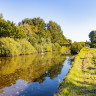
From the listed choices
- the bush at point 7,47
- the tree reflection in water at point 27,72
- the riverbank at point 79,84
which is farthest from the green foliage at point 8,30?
the riverbank at point 79,84

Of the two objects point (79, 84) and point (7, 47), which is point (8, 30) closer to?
point (7, 47)

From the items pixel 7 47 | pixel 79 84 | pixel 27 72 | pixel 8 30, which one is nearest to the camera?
pixel 79 84

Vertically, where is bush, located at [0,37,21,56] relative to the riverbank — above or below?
above

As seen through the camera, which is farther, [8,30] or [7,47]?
[8,30]

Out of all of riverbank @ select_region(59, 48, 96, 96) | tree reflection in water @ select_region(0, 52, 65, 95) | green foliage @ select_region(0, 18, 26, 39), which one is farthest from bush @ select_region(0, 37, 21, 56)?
riverbank @ select_region(59, 48, 96, 96)

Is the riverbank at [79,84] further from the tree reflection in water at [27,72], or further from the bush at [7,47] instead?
the bush at [7,47]

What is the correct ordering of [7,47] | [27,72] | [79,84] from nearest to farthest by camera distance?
1. [79,84]
2. [27,72]
3. [7,47]

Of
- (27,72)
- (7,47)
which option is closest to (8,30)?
(7,47)

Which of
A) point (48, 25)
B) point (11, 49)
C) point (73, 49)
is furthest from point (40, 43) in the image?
point (48, 25)

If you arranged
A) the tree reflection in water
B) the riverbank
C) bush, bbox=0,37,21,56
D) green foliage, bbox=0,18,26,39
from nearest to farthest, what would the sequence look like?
the riverbank, the tree reflection in water, bush, bbox=0,37,21,56, green foliage, bbox=0,18,26,39

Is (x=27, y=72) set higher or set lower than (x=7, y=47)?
lower

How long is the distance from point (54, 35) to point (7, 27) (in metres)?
51.3

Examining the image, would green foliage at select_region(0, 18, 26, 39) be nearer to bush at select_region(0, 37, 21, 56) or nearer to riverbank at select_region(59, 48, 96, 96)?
bush at select_region(0, 37, 21, 56)

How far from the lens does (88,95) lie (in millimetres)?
5543
